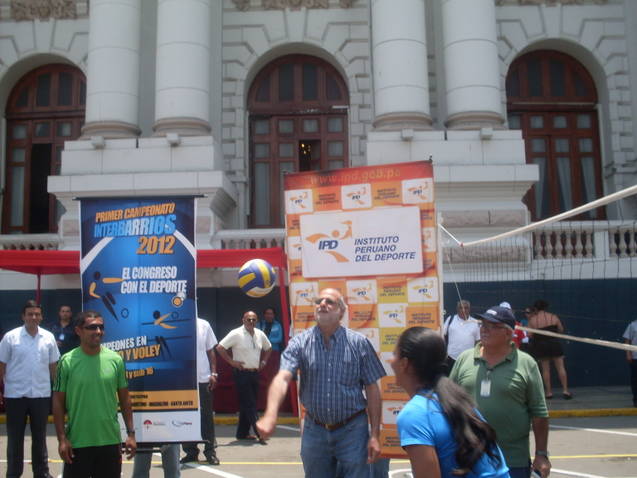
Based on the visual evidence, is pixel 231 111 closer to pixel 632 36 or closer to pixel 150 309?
pixel 632 36

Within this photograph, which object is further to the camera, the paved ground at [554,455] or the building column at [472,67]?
the building column at [472,67]

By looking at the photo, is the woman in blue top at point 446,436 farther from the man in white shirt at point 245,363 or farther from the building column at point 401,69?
the building column at point 401,69

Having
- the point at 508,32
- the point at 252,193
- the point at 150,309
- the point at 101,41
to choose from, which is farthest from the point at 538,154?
the point at 150,309

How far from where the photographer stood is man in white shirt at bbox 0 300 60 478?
795 centimetres

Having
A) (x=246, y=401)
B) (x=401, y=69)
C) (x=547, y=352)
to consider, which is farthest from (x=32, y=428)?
(x=401, y=69)

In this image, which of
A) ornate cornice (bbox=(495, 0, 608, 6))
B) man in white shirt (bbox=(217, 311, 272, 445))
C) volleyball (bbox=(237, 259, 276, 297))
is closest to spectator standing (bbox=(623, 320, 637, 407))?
man in white shirt (bbox=(217, 311, 272, 445))

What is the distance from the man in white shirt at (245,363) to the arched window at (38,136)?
9887 mm

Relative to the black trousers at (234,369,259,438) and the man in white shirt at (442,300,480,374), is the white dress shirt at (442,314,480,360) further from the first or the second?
the black trousers at (234,369,259,438)

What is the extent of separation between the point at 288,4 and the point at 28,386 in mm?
13938

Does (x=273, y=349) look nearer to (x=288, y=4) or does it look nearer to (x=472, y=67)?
(x=472, y=67)

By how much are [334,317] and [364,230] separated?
2.14m

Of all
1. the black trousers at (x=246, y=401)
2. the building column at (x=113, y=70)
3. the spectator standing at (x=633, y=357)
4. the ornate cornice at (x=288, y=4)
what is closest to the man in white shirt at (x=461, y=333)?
the black trousers at (x=246, y=401)

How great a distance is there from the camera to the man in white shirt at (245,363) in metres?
11.0

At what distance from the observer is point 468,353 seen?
529 cm
